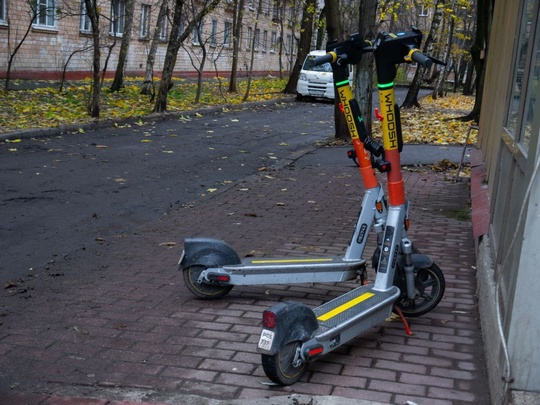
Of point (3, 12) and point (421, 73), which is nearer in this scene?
point (3, 12)

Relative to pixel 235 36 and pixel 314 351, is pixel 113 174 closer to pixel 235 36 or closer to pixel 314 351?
pixel 314 351

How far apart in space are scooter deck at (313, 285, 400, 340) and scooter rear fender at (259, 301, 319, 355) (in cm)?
8

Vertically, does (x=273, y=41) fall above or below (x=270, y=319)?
above

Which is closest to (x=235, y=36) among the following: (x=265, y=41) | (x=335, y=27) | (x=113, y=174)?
(x=335, y=27)

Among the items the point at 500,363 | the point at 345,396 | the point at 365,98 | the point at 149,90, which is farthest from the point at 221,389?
the point at 149,90

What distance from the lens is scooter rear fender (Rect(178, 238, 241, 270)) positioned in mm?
5840

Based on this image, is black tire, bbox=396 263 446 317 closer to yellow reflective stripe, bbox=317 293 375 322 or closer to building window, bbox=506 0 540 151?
yellow reflective stripe, bbox=317 293 375 322

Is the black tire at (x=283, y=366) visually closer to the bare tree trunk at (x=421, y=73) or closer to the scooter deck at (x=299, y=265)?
the scooter deck at (x=299, y=265)

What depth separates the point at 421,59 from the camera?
15.9 ft

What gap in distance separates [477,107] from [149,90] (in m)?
10.9

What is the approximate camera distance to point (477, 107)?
73.7 ft

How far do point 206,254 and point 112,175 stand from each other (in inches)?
248

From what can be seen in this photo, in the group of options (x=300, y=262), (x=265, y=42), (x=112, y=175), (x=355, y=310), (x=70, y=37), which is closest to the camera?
(x=355, y=310)

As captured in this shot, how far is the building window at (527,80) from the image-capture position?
16.9 feet
